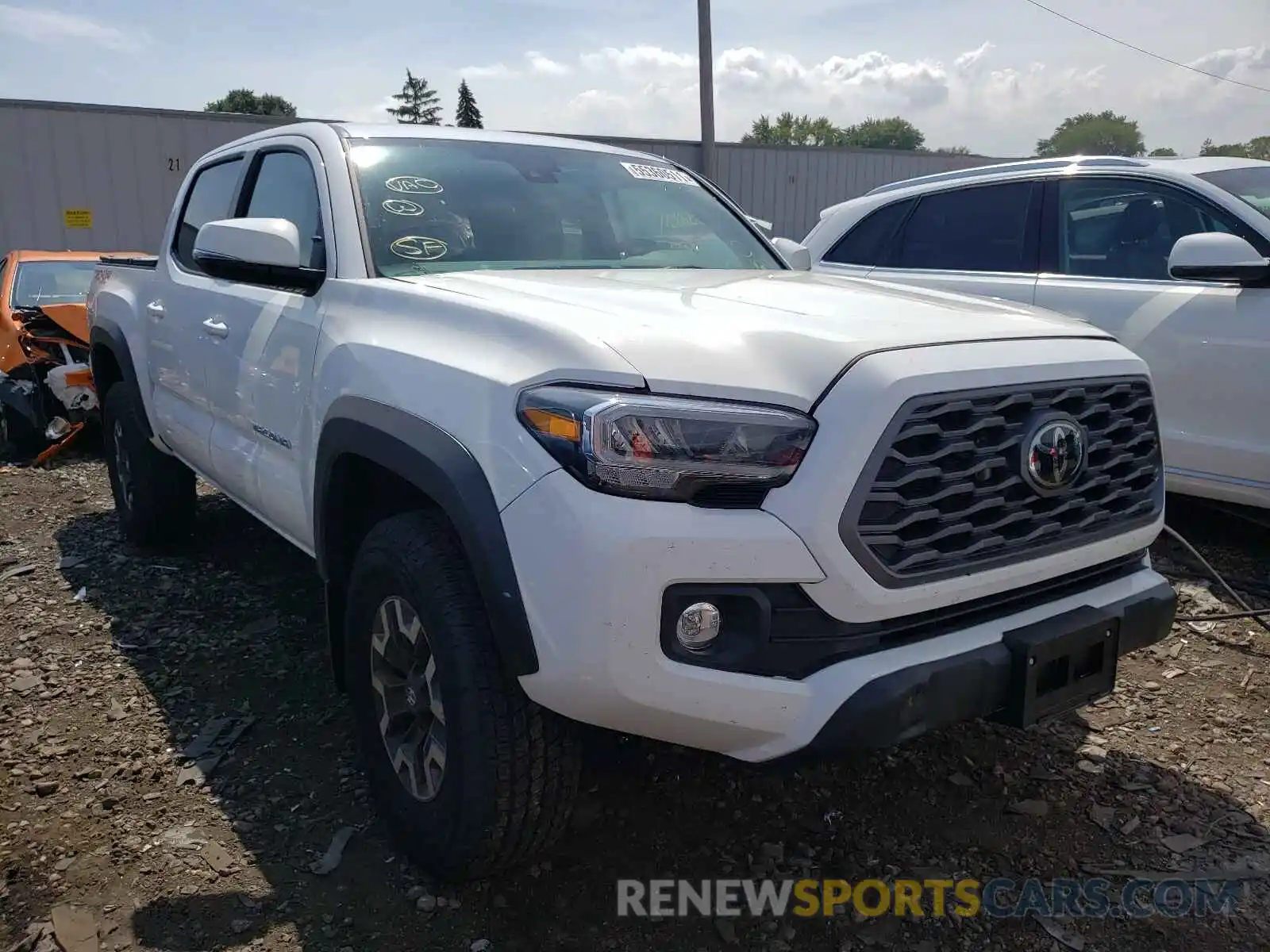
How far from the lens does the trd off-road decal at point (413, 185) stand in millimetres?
2945

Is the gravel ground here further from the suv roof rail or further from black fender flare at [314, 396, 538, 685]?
the suv roof rail

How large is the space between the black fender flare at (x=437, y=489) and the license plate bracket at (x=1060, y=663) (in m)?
1.00

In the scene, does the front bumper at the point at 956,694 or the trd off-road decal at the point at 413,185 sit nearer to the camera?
the front bumper at the point at 956,694

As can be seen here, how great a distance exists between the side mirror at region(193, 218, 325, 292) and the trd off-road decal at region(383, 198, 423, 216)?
0.27 m

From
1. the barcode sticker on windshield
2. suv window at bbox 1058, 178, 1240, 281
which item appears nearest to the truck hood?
the barcode sticker on windshield

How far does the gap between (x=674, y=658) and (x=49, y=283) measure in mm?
8530

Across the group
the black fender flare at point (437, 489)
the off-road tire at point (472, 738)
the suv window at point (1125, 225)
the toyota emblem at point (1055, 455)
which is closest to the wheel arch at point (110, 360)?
the black fender flare at point (437, 489)

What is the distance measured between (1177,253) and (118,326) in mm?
4653

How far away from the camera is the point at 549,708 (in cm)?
199

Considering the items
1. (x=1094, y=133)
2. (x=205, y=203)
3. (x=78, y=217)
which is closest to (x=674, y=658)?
(x=205, y=203)

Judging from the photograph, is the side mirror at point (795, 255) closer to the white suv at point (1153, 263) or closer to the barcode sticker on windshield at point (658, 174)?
the barcode sticker on windshield at point (658, 174)

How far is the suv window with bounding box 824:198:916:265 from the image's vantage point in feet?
18.4

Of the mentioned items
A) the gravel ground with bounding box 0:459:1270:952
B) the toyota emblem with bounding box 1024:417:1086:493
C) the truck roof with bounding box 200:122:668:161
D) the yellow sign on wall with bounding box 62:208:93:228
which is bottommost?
the gravel ground with bounding box 0:459:1270:952

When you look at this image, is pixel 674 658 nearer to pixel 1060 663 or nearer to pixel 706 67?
pixel 1060 663
